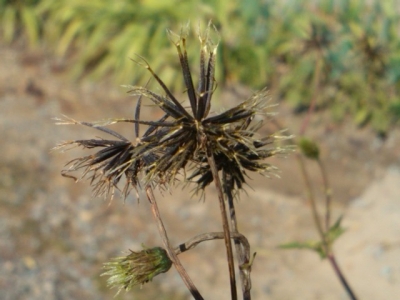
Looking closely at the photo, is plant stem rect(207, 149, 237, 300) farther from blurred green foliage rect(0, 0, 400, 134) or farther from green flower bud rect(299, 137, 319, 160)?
blurred green foliage rect(0, 0, 400, 134)

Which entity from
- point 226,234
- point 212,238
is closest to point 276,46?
point 212,238

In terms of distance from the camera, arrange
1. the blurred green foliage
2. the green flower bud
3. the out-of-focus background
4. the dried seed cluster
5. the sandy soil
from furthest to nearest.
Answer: the blurred green foliage → the out-of-focus background → the sandy soil → the green flower bud → the dried seed cluster

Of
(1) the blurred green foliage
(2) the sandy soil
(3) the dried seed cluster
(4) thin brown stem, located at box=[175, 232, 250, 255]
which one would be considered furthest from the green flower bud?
(1) the blurred green foliage

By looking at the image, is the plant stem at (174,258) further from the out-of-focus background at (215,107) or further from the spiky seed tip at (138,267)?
the out-of-focus background at (215,107)

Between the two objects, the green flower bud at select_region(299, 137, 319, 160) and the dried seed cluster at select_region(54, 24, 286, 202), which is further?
the green flower bud at select_region(299, 137, 319, 160)

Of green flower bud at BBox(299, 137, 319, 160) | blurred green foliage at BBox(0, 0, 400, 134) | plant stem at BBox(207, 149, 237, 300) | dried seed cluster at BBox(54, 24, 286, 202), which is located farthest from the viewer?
blurred green foliage at BBox(0, 0, 400, 134)

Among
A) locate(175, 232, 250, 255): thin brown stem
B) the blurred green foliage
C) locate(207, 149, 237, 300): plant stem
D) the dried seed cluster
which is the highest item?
the blurred green foliage

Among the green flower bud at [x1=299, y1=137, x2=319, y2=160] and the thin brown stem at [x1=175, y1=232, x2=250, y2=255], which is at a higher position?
the green flower bud at [x1=299, y1=137, x2=319, y2=160]
